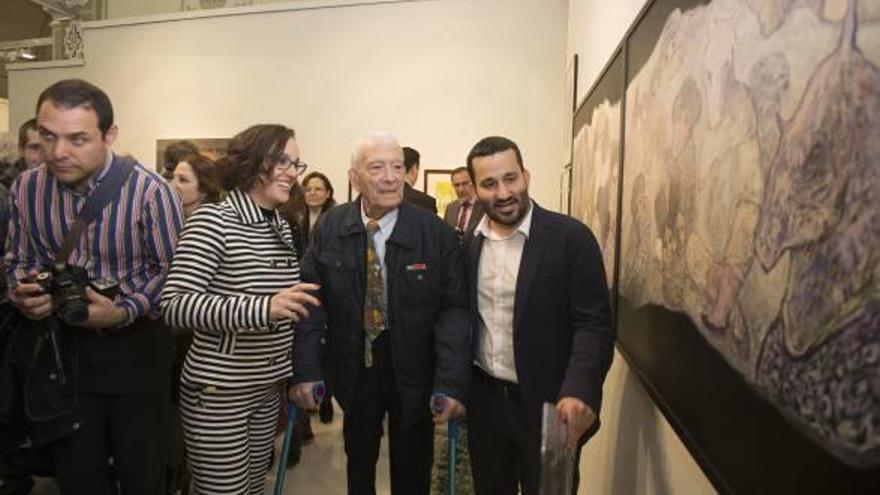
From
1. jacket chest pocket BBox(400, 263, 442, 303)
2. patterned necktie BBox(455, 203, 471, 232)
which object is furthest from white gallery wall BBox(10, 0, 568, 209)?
jacket chest pocket BBox(400, 263, 442, 303)

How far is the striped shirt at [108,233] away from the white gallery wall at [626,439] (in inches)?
68.9

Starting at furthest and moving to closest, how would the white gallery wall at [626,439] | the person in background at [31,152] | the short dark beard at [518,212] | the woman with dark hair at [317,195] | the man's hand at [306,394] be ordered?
the woman with dark hair at [317,195], the person in background at [31,152], the man's hand at [306,394], the short dark beard at [518,212], the white gallery wall at [626,439]

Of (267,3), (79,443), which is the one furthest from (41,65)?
(79,443)

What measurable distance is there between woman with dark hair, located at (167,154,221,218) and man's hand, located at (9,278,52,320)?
1.53 m

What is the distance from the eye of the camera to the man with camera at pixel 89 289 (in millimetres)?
1832

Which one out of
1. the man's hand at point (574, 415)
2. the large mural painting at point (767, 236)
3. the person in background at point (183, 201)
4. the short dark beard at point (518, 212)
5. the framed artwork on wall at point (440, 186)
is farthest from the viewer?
the framed artwork on wall at point (440, 186)

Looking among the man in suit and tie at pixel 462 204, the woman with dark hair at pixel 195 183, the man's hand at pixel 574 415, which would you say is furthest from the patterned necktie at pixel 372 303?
the man in suit and tie at pixel 462 204

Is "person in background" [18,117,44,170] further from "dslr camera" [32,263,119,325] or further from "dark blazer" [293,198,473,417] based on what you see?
"dark blazer" [293,198,473,417]

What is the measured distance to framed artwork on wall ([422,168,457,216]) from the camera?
5.98 m

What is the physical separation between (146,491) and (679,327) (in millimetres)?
1910

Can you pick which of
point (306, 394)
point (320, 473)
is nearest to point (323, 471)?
point (320, 473)

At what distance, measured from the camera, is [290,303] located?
1.76 m

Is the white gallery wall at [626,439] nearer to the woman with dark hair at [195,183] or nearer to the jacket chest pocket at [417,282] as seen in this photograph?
the jacket chest pocket at [417,282]

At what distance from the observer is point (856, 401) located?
63cm
